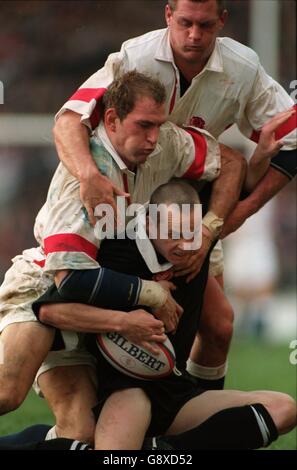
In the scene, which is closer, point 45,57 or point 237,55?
point 237,55

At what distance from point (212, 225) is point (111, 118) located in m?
0.53

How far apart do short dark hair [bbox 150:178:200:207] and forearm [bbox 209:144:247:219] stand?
15 cm

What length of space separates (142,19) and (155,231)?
6.16 metres

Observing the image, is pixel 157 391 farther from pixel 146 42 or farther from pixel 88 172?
pixel 146 42

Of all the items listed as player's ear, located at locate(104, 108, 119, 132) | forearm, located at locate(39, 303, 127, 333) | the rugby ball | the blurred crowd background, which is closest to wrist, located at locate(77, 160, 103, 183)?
player's ear, located at locate(104, 108, 119, 132)

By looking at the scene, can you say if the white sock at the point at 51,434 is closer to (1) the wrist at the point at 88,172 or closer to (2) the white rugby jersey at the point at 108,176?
(2) the white rugby jersey at the point at 108,176

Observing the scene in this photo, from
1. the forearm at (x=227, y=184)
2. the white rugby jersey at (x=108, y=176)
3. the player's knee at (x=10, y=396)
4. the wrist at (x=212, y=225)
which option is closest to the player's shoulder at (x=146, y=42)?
the white rugby jersey at (x=108, y=176)

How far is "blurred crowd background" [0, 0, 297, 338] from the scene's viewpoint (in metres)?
9.70

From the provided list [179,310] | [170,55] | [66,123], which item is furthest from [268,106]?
[179,310]

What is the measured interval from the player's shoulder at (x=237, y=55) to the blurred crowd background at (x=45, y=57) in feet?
16.8

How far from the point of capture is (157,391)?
398 centimetres

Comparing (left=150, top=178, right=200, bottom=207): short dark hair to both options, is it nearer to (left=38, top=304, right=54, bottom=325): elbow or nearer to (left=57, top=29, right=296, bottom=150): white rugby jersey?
(left=57, top=29, right=296, bottom=150): white rugby jersey

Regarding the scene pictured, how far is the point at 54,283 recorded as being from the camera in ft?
12.9

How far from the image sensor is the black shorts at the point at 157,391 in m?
3.94
